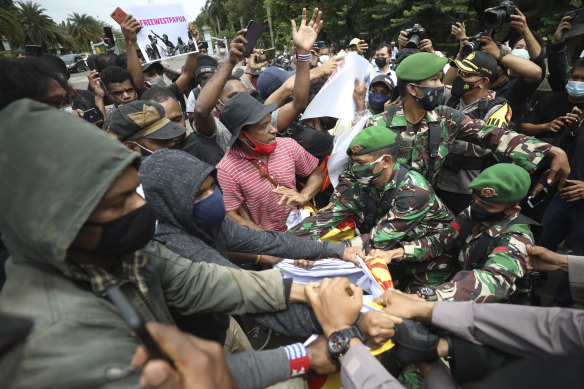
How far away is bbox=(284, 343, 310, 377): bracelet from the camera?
1.40 metres

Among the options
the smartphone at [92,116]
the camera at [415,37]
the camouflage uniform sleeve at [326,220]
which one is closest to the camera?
the camouflage uniform sleeve at [326,220]

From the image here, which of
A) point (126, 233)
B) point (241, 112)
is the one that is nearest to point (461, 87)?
point (241, 112)

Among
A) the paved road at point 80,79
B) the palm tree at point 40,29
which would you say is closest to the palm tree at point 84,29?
the palm tree at point 40,29

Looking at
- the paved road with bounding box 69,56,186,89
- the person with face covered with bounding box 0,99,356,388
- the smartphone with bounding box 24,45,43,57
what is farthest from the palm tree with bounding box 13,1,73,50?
the person with face covered with bounding box 0,99,356,388

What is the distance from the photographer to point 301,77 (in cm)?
299

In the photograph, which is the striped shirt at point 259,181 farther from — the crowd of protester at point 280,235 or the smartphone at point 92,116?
the smartphone at point 92,116

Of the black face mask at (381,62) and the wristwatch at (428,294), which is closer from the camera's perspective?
the wristwatch at (428,294)

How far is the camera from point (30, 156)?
2.67 feet

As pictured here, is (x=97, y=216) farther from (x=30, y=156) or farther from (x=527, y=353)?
A: (x=527, y=353)

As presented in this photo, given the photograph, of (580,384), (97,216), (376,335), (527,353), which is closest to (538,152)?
(527,353)

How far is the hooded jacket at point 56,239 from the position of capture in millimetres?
770

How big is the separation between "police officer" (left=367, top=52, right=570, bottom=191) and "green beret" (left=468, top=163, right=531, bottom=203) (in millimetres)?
786

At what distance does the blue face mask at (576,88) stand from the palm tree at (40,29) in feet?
147

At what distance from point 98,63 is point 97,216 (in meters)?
6.28
